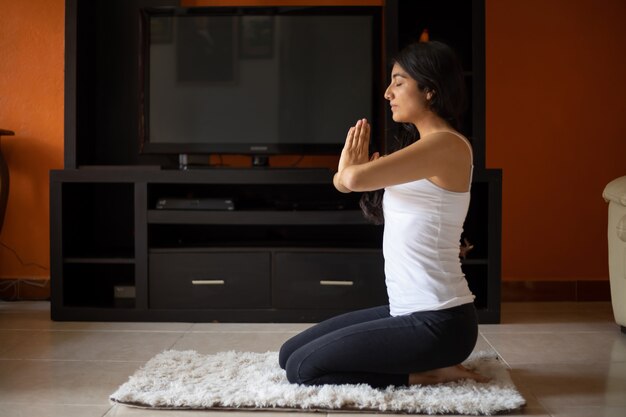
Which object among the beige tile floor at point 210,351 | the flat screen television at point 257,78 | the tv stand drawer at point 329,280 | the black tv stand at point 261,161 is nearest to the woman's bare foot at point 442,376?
the beige tile floor at point 210,351

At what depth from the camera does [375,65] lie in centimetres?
318

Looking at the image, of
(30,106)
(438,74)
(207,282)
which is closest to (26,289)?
(30,106)

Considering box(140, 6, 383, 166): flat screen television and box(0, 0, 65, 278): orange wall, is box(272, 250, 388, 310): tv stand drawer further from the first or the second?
box(0, 0, 65, 278): orange wall

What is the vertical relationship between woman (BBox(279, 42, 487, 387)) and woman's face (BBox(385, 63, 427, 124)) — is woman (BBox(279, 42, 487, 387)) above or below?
below

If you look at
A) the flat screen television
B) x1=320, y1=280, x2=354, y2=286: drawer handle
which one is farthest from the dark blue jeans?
the flat screen television

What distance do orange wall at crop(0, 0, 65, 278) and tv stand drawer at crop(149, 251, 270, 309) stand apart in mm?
857

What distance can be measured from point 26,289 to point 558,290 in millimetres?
2671

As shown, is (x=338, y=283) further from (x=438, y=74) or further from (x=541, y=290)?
(x=438, y=74)

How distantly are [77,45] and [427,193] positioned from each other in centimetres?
195

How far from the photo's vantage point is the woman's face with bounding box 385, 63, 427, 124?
1960mm

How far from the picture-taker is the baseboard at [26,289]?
11.8 ft

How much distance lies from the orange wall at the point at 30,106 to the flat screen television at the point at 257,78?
0.62m

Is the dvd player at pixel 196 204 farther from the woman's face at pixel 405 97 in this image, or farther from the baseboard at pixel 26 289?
the woman's face at pixel 405 97

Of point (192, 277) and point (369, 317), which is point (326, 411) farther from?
point (192, 277)
